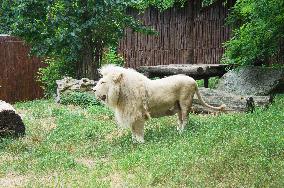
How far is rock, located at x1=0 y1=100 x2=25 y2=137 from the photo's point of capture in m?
8.66

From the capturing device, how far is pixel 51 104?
1361 cm

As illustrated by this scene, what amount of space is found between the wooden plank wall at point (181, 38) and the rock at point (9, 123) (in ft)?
37.9

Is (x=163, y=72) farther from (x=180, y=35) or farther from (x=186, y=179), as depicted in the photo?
(x=186, y=179)

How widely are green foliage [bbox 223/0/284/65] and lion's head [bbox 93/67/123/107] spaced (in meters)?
5.35

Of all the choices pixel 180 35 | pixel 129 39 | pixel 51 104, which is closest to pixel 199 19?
pixel 180 35

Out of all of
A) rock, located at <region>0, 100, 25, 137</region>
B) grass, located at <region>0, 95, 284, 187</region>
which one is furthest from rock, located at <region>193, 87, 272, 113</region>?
rock, located at <region>0, 100, 25, 137</region>

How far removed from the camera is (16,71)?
16.9m

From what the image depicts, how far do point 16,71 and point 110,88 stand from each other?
31.9 feet

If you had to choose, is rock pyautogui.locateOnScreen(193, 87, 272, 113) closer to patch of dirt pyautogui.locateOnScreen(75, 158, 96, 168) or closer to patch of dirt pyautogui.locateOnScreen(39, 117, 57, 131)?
patch of dirt pyautogui.locateOnScreen(39, 117, 57, 131)

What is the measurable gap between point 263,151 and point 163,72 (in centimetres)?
851

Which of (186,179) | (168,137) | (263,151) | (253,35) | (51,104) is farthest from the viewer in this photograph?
(51,104)

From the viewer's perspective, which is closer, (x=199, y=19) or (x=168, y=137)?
(x=168, y=137)

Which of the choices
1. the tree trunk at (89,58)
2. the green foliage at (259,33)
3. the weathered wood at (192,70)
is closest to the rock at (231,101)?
the green foliage at (259,33)

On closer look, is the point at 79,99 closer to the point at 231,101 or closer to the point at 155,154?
the point at 231,101
